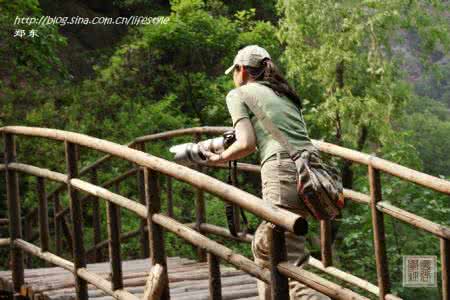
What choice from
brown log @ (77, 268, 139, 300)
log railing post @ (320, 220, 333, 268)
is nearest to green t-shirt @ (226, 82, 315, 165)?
brown log @ (77, 268, 139, 300)

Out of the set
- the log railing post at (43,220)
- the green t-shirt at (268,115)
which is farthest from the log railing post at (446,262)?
the log railing post at (43,220)

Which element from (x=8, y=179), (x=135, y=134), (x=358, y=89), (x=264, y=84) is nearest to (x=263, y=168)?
(x=264, y=84)

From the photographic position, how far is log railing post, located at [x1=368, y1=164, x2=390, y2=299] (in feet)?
14.1

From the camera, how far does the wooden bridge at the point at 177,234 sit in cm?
279

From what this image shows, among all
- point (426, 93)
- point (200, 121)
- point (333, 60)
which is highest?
point (333, 60)

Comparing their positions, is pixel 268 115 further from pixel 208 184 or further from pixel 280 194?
pixel 208 184

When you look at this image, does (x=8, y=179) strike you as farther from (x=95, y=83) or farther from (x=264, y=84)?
(x=95, y=83)

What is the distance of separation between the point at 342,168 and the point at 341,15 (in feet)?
8.31

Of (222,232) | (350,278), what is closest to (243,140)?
(350,278)

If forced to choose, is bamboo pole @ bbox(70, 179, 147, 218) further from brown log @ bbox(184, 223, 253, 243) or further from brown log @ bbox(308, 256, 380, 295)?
brown log @ bbox(308, 256, 380, 295)

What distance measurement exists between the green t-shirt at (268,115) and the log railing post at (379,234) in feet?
2.87

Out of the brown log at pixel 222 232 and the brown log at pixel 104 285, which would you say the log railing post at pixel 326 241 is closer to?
the brown log at pixel 222 232

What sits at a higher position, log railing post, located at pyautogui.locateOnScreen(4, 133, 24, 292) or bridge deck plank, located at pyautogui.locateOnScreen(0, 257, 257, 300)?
log railing post, located at pyautogui.locateOnScreen(4, 133, 24, 292)

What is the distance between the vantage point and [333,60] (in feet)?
43.7
